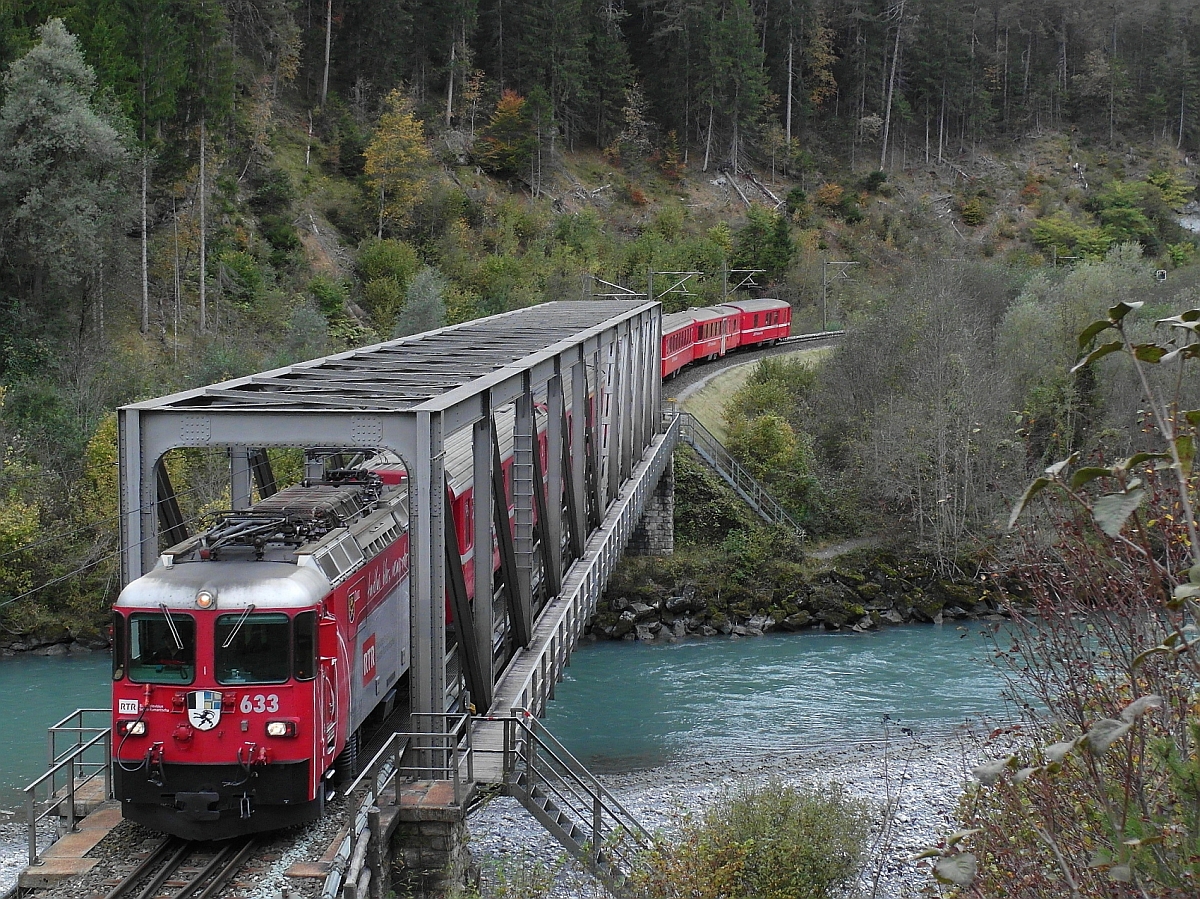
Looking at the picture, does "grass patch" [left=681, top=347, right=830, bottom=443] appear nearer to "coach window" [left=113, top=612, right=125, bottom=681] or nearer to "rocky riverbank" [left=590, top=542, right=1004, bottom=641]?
"rocky riverbank" [left=590, top=542, right=1004, bottom=641]

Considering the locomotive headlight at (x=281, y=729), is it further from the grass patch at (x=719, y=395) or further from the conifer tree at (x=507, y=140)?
the conifer tree at (x=507, y=140)

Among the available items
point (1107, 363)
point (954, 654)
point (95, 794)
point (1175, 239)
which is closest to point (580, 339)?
point (95, 794)

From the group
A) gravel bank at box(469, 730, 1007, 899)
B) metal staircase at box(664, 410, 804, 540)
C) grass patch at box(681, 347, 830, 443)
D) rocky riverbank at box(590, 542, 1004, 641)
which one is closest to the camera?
gravel bank at box(469, 730, 1007, 899)

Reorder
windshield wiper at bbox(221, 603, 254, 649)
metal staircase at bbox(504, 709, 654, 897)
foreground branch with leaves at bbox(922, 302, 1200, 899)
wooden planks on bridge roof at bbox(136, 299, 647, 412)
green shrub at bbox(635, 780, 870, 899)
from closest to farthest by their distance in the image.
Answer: foreground branch with leaves at bbox(922, 302, 1200, 899), windshield wiper at bbox(221, 603, 254, 649), metal staircase at bbox(504, 709, 654, 897), wooden planks on bridge roof at bbox(136, 299, 647, 412), green shrub at bbox(635, 780, 870, 899)

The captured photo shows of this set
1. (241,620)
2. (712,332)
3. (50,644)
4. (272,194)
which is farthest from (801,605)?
(272,194)

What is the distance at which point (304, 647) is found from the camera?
11.8 meters

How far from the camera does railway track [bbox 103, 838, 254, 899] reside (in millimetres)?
10766

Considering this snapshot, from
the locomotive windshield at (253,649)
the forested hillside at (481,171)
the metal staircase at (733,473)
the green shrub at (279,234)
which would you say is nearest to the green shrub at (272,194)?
the forested hillside at (481,171)

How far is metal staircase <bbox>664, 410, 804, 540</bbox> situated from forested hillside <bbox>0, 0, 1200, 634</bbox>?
1.95 m

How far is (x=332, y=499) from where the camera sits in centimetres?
1456

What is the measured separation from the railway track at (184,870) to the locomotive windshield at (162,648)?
164cm

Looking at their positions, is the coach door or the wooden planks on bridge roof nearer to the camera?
the coach door

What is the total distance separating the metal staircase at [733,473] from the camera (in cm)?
4503

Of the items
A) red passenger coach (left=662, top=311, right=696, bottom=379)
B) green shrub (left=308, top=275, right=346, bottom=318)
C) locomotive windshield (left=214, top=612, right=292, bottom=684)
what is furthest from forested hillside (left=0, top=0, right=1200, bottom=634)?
locomotive windshield (left=214, top=612, right=292, bottom=684)
